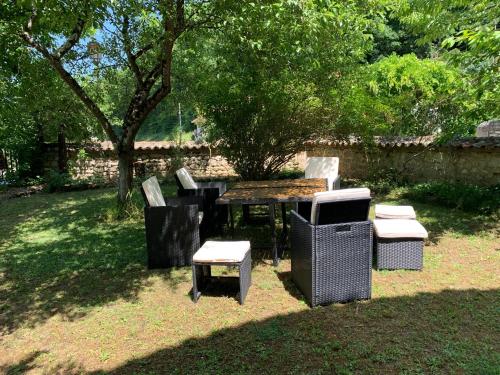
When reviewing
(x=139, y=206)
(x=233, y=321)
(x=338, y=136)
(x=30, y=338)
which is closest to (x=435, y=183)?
(x=338, y=136)

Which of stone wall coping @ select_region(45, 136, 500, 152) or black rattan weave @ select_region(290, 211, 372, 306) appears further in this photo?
stone wall coping @ select_region(45, 136, 500, 152)

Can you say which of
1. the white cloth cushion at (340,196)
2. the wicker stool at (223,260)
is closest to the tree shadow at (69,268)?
the wicker stool at (223,260)

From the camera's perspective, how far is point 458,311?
316 cm

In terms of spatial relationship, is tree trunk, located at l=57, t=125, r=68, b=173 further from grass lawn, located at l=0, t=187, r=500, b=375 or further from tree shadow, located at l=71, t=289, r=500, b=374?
tree shadow, located at l=71, t=289, r=500, b=374

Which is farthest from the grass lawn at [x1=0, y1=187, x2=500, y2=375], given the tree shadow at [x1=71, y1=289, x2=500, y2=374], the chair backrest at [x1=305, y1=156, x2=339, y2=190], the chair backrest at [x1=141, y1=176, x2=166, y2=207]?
the chair backrest at [x1=305, y1=156, x2=339, y2=190]

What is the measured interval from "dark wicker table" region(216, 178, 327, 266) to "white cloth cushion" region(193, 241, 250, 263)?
609 mm

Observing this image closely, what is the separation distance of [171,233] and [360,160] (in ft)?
22.1

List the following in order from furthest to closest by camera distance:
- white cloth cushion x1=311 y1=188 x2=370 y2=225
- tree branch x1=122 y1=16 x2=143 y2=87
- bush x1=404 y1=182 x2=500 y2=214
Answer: bush x1=404 y1=182 x2=500 y2=214, tree branch x1=122 y1=16 x2=143 y2=87, white cloth cushion x1=311 y1=188 x2=370 y2=225

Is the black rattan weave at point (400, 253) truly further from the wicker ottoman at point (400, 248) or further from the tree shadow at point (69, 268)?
the tree shadow at point (69, 268)

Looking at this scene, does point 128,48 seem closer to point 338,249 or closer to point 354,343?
point 338,249

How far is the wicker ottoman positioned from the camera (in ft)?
13.0

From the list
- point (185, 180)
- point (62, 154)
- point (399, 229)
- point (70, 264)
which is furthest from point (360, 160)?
point (62, 154)

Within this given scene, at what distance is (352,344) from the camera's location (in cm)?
274

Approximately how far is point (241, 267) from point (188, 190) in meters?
2.74
